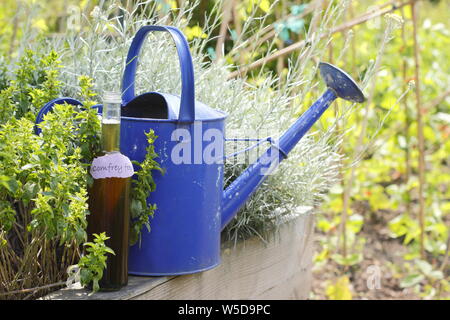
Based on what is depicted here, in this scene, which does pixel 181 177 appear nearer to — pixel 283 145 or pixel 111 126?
pixel 111 126

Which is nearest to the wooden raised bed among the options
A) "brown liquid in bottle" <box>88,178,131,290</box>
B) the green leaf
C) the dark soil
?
"brown liquid in bottle" <box>88,178,131,290</box>

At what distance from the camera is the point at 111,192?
1.42m

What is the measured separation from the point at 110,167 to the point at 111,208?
0.09 meters

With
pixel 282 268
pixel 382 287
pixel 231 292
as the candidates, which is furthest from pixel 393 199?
pixel 231 292

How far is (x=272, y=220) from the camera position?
2.02 meters

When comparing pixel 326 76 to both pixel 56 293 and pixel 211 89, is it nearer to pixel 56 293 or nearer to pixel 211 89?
pixel 211 89

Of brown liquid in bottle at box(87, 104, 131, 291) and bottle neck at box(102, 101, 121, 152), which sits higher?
bottle neck at box(102, 101, 121, 152)

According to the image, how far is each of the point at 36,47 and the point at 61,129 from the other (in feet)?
2.81

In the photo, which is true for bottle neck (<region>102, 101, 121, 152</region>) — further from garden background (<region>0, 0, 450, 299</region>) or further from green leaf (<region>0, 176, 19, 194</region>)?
garden background (<region>0, 0, 450, 299</region>)

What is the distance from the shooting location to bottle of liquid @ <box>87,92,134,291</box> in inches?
55.1

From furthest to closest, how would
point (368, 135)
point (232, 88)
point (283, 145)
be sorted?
point (368, 135), point (232, 88), point (283, 145)

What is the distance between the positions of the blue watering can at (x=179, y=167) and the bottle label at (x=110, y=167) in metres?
0.12

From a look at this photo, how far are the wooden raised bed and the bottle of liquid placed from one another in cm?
8

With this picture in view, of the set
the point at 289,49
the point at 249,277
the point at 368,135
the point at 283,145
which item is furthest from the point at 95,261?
the point at 368,135
